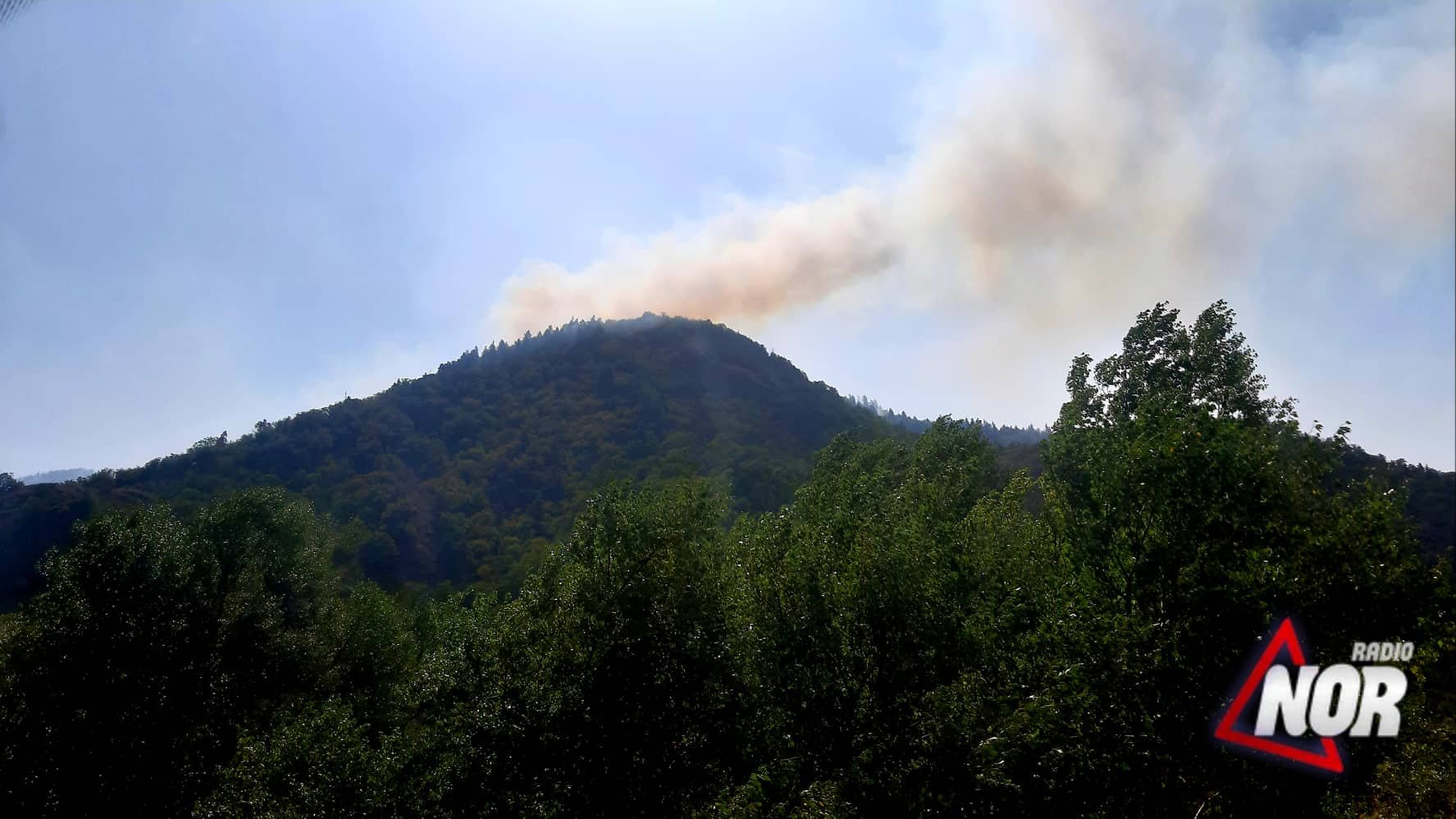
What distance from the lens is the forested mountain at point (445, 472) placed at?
361 feet

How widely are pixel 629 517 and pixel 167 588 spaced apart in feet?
91.1

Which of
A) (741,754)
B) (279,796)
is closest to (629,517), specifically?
(741,754)

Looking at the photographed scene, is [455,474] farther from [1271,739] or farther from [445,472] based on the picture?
[1271,739]

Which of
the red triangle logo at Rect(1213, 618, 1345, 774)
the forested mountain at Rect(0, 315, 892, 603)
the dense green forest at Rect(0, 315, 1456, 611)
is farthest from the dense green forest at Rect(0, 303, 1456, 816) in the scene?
the forested mountain at Rect(0, 315, 892, 603)

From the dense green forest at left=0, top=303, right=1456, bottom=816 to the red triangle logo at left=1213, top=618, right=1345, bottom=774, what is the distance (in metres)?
0.37

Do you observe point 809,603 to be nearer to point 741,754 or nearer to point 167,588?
point 741,754

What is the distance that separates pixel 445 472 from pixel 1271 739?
16786 centimetres

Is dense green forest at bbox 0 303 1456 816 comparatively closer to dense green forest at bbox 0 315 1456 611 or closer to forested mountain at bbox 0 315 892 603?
dense green forest at bbox 0 315 1456 611

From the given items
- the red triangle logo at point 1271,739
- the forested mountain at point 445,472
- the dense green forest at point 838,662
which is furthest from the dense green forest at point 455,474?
the red triangle logo at point 1271,739

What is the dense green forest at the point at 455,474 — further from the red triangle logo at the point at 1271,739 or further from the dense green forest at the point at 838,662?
the red triangle logo at the point at 1271,739

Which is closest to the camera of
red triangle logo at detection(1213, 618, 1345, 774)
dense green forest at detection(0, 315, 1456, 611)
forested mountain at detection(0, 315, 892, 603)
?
red triangle logo at detection(1213, 618, 1345, 774)

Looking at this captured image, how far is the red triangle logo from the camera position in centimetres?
1680

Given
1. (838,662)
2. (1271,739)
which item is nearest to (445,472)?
(838,662)

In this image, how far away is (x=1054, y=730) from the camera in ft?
54.2
